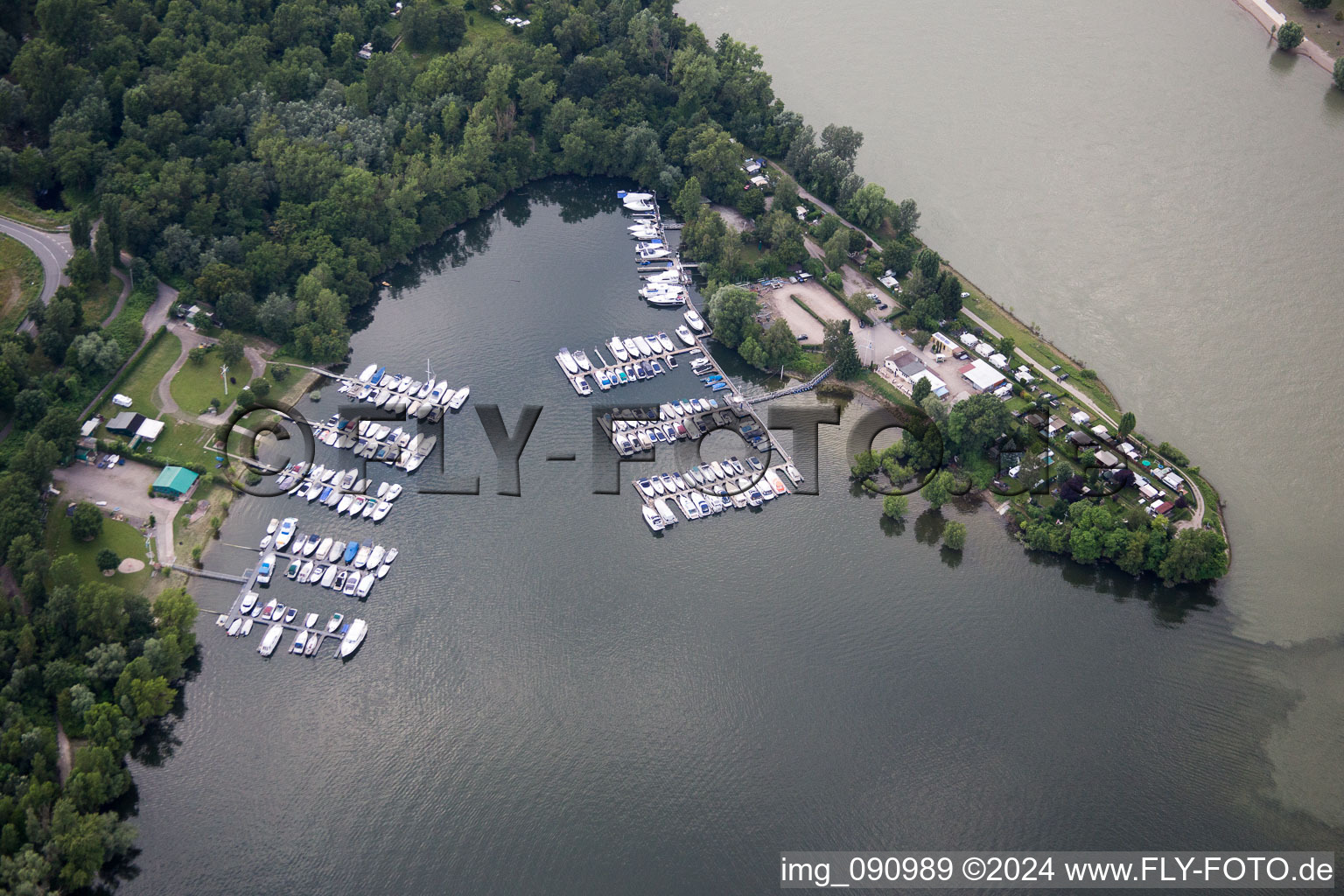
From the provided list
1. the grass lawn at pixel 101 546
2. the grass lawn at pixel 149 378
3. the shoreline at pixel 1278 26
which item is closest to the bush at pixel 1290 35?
the shoreline at pixel 1278 26

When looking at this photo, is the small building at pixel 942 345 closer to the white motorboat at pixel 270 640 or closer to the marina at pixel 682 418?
the marina at pixel 682 418

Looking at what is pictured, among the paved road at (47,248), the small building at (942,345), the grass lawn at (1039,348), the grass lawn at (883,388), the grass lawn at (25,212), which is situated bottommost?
the paved road at (47,248)

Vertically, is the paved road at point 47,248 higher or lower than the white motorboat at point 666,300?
lower

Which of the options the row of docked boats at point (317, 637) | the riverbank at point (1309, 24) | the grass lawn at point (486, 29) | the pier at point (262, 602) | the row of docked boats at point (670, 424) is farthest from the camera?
the riverbank at point (1309, 24)

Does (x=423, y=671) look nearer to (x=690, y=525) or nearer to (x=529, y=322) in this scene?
(x=690, y=525)

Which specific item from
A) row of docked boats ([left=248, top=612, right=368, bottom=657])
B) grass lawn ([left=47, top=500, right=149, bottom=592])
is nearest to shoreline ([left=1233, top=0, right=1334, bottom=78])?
row of docked boats ([left=248, top=612, right=368, bottom=657])

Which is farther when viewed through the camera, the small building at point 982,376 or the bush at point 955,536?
the small building at point 982,376

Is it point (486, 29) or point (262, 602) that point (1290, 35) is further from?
point (262, 602)

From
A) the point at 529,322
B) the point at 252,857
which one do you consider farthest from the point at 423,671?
the point at 529,322
